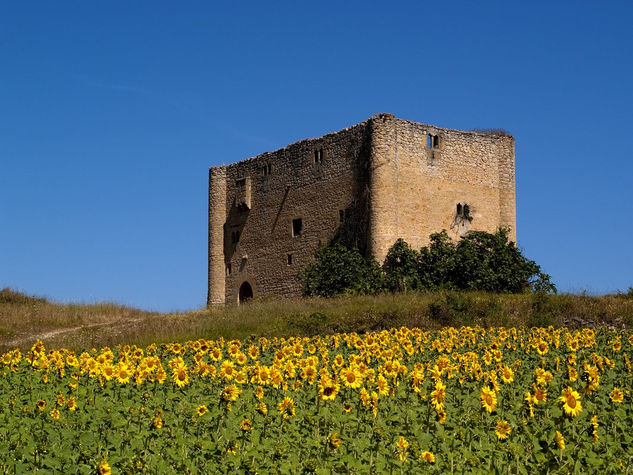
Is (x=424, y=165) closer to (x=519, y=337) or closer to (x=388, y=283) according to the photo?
(x=388, y=283)

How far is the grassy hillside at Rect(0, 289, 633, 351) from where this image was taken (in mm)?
20578

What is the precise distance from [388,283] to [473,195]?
5.65 metres

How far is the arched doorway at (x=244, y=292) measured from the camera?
36.6 metres

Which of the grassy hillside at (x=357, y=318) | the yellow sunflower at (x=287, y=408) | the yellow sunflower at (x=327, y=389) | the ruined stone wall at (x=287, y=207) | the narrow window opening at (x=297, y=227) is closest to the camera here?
the yellow sunflower at (x=287, y=408)

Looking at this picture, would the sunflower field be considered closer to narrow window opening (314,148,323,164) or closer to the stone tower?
the stone tower

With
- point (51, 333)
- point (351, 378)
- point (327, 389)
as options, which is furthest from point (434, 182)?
point (327, 389)

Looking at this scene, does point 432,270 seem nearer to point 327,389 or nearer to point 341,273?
point 341,273

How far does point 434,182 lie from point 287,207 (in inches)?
245

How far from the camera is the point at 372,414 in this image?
770 cm

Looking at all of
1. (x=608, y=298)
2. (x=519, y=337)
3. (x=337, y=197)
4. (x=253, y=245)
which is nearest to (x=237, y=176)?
(x=253, y=245)

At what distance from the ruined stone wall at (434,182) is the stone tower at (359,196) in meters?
0.04

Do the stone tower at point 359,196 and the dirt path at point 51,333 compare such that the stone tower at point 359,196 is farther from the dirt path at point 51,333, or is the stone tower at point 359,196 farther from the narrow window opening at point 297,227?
the dirt path at point 51,333

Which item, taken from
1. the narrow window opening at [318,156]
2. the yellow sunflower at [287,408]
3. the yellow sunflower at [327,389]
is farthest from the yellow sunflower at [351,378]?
the narrow window opening at [318,156]

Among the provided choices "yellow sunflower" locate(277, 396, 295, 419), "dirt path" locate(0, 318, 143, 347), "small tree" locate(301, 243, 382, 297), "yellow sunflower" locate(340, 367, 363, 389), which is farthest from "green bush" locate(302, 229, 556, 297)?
"yellow sunflower" locate(277, 396, 295, 419)
